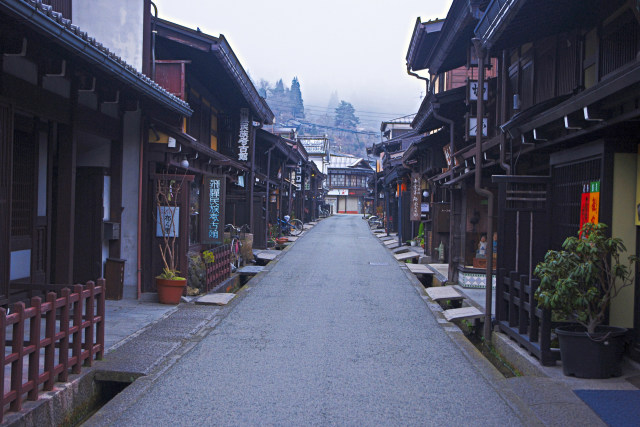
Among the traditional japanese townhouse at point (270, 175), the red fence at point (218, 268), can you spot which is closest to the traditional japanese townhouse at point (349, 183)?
the traditional japanese townhouse at point (270, 175)

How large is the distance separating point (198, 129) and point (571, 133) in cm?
1216

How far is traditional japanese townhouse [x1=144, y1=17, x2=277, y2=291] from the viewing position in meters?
12.8

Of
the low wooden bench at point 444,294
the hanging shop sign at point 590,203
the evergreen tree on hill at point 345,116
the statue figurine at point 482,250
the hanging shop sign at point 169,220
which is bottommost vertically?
the low wooden bench at point 444,294

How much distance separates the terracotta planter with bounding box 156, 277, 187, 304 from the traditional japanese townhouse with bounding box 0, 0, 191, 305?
71 centimetres

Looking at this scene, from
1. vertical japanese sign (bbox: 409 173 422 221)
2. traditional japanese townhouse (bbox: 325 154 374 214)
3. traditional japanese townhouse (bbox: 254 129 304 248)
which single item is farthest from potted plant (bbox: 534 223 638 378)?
traditional japanese townhouse (bbox: 325 154 374 214)

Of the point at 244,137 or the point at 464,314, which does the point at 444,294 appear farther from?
the point at 244,137

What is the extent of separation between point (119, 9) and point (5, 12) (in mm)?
8013

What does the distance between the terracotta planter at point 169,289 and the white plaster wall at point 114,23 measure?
16.3 ft

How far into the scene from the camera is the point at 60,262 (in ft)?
31.0

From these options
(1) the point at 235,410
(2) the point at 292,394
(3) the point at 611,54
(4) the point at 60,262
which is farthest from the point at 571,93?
(4) the point at 60,262

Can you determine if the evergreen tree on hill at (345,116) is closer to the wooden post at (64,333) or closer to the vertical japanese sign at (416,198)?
the vertical japanese sign at (416,198)

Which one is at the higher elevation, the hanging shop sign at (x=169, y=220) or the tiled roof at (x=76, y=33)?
the tiled roof at (x=76, y=33)

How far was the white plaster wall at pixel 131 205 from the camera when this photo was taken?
12.3 metres

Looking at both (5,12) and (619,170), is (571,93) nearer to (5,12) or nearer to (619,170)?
(619,170)
